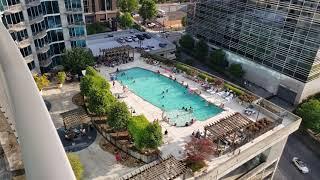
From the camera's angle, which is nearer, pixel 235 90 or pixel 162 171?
pixel 162 171

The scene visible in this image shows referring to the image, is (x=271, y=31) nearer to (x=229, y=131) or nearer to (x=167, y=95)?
(x=167, y=95)

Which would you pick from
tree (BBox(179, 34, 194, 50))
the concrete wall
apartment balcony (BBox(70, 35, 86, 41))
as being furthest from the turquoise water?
tree (BBox(179, 34, 194, 50))

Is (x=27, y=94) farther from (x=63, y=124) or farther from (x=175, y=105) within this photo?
(x=175, y=105)

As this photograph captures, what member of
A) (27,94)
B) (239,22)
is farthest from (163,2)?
(27,94)

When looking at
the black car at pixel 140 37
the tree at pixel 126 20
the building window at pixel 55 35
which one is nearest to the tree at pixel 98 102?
the building window at pixel 55 35

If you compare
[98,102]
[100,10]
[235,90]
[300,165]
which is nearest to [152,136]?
[98,102]

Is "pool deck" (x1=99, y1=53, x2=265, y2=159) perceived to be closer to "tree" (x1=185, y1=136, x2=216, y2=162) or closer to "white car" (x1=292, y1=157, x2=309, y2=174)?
"tree" (x1=185, y1=136, x2=216, y2=162)

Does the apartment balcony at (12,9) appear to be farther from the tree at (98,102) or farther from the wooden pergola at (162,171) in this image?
the wooden pergola at (162,171)
